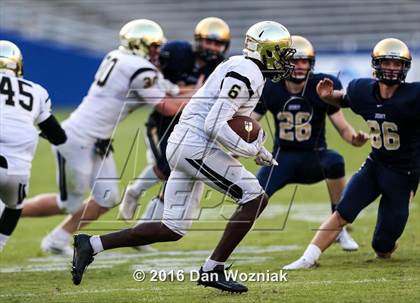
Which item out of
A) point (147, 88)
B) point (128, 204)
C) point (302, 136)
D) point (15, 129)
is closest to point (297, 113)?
point (302, 136)

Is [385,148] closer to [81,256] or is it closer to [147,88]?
[147,88]

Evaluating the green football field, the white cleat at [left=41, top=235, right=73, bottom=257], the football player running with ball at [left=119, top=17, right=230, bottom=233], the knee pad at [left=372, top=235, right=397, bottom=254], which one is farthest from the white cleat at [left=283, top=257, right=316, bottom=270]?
the white cleat at [left=41, top=235, right=73, bottom=257]

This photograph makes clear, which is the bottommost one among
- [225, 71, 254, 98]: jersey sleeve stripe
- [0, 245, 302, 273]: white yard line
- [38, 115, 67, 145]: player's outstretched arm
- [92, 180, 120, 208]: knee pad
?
A: [0, 245, 302, 273]: white yard line

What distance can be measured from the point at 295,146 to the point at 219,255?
1927mm

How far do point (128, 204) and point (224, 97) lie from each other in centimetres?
297

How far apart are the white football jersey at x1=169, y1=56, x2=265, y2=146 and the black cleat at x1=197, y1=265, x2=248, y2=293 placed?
0.66 metres

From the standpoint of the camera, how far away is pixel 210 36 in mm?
7012

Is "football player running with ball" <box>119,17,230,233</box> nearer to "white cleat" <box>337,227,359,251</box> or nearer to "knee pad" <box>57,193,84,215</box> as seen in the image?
A: "knee pad" <box>57,193,84,215</box>

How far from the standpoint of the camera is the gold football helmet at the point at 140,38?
6.61m

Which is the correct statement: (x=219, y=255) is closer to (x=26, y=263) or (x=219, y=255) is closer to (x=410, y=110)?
(x=410, y=110)

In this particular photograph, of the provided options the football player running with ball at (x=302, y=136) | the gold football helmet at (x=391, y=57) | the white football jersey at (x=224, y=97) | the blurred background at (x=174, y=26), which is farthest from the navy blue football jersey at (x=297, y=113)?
the blurred background at (x=174, y=26)

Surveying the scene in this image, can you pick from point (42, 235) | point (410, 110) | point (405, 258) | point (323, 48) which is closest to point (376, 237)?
point (405, 258)

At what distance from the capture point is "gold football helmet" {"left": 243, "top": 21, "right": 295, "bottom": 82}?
183 inches

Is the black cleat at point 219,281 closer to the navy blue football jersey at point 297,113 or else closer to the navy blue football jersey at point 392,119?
the navy blue football jersey at point 392,119
